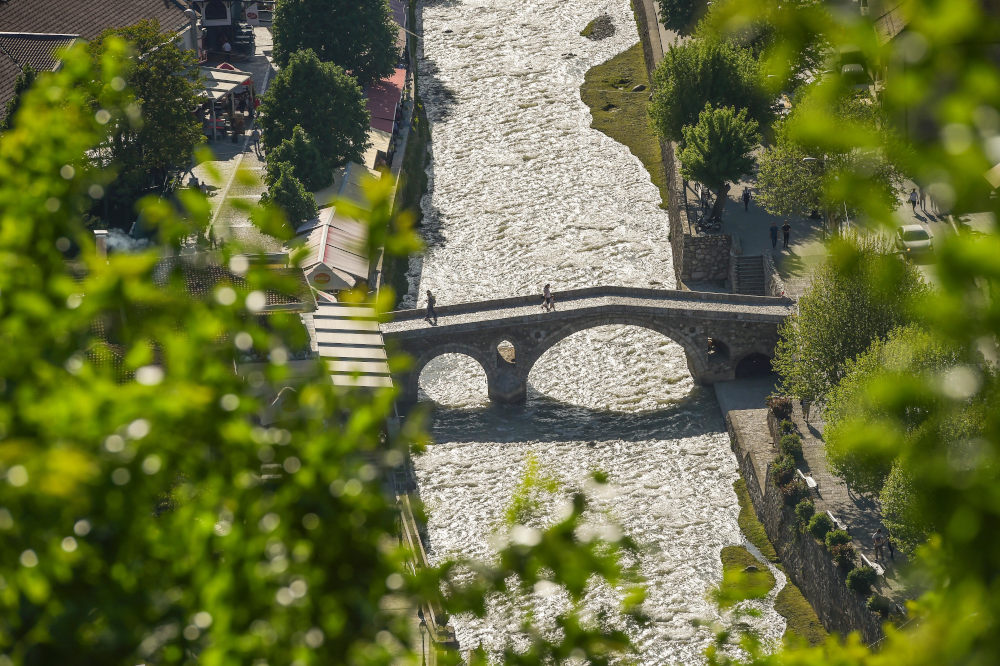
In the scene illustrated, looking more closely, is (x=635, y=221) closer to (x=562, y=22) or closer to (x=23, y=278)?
(x=562, y=22)

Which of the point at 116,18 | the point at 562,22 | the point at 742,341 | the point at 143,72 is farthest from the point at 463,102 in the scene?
the point at 742,341

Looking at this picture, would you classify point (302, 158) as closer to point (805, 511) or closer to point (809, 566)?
point (805, 511)

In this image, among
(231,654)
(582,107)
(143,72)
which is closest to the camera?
(231,654)

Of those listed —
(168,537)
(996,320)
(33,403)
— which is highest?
(996,320)

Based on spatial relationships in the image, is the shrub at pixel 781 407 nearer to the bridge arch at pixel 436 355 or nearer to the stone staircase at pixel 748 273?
the stone staircase at pixel 748 273

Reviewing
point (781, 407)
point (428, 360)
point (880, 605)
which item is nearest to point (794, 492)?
point (781, 407)

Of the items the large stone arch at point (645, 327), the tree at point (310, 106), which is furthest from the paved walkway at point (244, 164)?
the large stone arch at point (645, 327)
